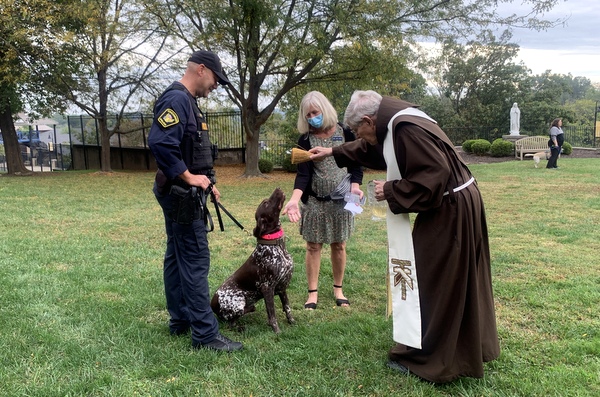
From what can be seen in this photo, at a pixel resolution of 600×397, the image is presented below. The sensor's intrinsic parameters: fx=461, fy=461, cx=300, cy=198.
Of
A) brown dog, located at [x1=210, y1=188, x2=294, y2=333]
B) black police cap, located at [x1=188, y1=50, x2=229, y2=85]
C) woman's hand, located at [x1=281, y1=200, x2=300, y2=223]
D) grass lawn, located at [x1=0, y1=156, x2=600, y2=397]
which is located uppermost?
black police cap, located at [x1=188, y1=50, x2=229, y2=85]

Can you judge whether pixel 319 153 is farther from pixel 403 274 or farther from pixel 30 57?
pixel 30 57

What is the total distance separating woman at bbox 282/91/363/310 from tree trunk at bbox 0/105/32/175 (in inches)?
700

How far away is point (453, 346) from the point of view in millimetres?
2725

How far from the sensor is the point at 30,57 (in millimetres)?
15828

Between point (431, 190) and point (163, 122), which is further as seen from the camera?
point (163, 122)

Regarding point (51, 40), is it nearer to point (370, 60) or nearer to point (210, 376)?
point (370, 60)

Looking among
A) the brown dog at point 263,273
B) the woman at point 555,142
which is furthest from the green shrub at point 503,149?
the brown dog at point 263,273

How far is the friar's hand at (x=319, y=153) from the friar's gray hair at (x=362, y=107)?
2.25 ft

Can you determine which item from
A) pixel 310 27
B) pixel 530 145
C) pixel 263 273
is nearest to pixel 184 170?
pixel 263 273

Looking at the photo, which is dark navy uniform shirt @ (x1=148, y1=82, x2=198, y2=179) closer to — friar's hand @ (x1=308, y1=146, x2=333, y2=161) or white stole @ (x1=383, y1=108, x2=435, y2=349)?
friar's hand @ (x1=308, y1=146, x2=333, y2=161)

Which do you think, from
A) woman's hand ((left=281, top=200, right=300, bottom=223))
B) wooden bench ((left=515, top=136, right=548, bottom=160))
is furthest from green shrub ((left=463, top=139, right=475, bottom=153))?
woman's hand ((left=281, top=200, right=300, bottom=223))

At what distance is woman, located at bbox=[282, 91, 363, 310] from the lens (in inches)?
156

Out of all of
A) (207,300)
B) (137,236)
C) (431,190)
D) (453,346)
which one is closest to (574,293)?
(453,346)

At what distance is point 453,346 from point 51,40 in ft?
53.8
